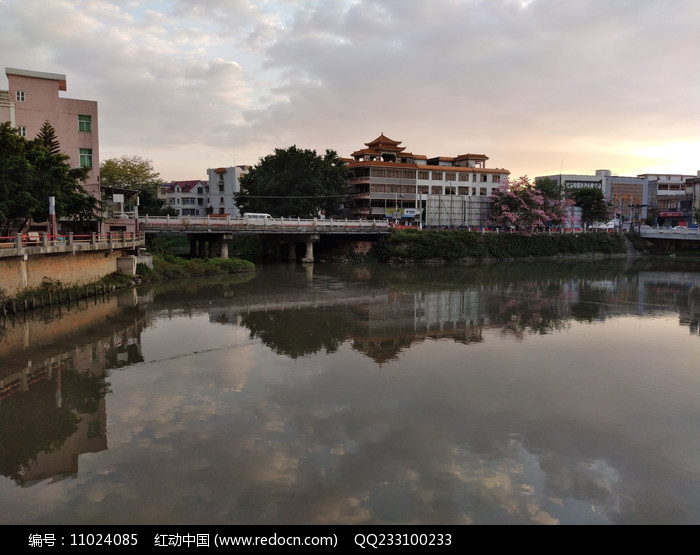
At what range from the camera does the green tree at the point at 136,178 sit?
55.3 meters

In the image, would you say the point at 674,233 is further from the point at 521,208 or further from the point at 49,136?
the point at 49,136

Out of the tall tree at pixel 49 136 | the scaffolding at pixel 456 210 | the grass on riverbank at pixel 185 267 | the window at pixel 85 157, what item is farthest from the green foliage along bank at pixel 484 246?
the tall tree at pixel 49 136

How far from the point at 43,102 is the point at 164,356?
25.7 m

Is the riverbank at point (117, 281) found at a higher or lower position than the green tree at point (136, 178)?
lower

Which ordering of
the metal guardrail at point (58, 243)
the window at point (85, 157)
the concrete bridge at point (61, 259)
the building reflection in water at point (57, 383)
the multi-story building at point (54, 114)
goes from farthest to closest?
the window at point (85, 157) < the multi-story building at point (54, 114) < the concrete bridge at point (61, 259) < the metal guardrail at point (58, 243) < the building reflection in water at point (57, 383)

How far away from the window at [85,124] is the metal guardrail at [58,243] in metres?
7.94

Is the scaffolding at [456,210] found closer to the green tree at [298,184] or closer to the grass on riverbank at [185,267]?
the green tree at [298,184]

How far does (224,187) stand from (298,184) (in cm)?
3389

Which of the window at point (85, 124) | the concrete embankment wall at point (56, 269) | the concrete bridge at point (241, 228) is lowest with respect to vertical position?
the concrete embankment wall at point (56, 269)

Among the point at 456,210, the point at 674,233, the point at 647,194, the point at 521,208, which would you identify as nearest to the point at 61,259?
the point at 456,210

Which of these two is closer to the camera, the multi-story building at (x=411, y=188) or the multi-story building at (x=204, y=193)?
the multi-story building at (x=411, y=188)

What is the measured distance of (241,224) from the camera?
44.1 m
